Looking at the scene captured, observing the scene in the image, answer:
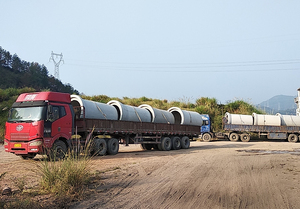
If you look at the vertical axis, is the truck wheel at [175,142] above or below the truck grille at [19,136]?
below

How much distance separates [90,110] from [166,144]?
23.4 feet

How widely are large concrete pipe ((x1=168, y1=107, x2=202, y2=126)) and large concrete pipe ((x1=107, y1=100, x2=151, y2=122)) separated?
4.17m

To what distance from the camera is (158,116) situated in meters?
20.5

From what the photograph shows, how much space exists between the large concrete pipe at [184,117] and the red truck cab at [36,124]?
36.0 ft

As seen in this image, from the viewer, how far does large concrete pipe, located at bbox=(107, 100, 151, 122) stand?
17.4 m

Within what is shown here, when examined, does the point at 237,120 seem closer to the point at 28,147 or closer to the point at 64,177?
the point at 28,147

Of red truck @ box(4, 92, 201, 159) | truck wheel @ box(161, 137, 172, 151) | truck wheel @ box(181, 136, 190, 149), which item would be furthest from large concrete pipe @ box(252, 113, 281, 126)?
red truck @ box(4, 92, 201, 159)

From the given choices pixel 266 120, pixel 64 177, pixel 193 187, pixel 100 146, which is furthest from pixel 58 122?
pixel 266 120

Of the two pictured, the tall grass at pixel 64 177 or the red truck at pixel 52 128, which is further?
the red truck at pixel 52 128

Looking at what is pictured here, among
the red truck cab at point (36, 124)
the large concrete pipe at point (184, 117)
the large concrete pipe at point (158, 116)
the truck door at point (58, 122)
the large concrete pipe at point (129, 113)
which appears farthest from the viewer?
the large concrete pipe at point (184, 117)

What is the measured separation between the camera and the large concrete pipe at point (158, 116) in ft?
66.3

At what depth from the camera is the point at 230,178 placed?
29.6 ft

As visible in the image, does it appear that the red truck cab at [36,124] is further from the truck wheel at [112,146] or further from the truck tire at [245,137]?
the truck tire at [245,137]

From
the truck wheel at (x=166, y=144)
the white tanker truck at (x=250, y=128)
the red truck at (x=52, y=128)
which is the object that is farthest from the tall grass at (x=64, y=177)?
the white tanker truck at (x=250, y=128)
